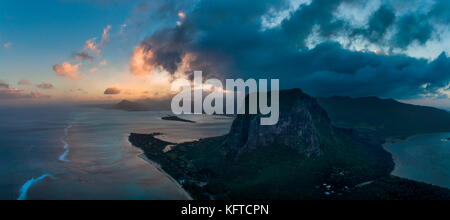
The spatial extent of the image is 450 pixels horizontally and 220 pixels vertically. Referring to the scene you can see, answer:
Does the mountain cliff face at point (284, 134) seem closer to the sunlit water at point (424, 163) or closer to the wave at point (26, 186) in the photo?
the sunlit water at point (424, 163)

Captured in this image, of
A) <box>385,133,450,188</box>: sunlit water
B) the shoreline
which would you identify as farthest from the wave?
<box>385,133,450,188</box>: sunlit water

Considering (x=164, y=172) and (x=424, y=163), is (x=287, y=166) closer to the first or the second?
(x=164, y=172)

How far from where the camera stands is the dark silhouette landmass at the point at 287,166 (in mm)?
56656

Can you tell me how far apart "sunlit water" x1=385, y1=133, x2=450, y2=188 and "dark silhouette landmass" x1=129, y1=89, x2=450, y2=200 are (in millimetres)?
6319

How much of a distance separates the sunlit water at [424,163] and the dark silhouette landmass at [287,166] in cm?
632

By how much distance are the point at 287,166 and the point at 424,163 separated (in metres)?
61.2

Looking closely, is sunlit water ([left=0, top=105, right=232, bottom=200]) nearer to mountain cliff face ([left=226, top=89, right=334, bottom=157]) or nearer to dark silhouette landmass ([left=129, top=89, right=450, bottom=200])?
dark silhouette landmass ([left=129, top=89, right=450, bottom=200])

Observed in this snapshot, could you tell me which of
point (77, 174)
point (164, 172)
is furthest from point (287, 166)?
point (77, 174)

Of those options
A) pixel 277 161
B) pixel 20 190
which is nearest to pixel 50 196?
pixel 20 190

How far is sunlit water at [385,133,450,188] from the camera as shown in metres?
79.2

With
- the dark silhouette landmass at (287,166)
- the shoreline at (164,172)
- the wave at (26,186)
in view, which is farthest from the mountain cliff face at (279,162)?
the wave at (26,186)

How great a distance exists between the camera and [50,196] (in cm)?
5491
